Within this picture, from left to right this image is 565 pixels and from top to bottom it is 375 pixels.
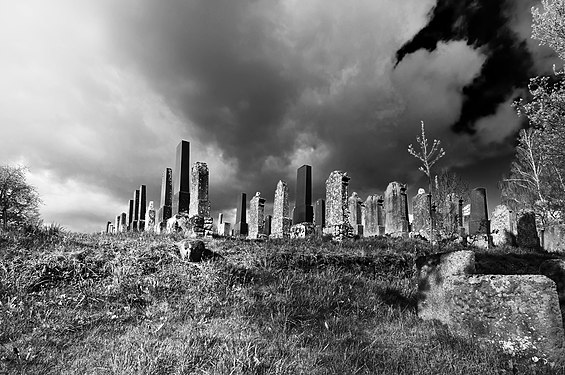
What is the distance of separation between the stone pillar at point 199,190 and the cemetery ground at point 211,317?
4503mm

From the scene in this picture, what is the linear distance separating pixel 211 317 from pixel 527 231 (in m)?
14.7

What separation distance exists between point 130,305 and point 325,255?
14.6 feet

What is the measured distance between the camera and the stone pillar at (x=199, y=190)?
12259mm

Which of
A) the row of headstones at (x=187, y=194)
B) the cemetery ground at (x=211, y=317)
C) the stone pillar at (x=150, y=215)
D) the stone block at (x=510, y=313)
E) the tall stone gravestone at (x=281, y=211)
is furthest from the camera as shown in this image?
the stone pillar at (x=150, y=215)

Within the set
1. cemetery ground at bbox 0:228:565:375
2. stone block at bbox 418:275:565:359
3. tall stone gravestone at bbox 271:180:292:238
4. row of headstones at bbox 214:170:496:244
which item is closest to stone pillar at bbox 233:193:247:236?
row of headstones at bbox 214:170:496:244

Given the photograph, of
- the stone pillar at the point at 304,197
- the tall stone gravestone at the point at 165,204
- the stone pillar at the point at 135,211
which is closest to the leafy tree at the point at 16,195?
the stone pillar at the point at 135,211

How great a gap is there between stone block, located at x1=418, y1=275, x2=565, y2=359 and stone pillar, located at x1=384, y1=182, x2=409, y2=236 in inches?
521

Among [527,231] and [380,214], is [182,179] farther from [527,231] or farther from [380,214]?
[527,231]

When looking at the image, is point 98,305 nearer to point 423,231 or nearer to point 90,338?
point 90,338

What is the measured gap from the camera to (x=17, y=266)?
18.8 ft

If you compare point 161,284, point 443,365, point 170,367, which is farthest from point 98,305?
point 443,365

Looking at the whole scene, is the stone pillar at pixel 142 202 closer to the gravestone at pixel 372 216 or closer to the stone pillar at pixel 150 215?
the stone pillar at pixel 150 215

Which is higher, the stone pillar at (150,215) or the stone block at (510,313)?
the stone pillar at (150,215)

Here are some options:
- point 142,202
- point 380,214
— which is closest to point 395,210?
point 380,214
